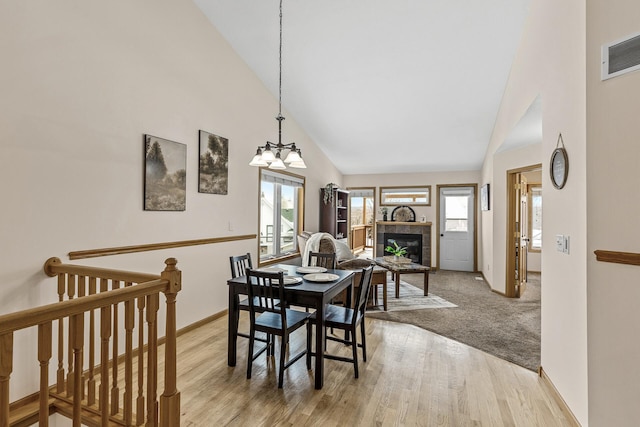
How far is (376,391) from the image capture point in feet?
7.65

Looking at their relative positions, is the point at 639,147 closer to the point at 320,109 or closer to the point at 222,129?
the point at 222,129

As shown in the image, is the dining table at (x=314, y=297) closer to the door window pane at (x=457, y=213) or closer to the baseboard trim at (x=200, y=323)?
the baseboard trim at (x=200, y=323)

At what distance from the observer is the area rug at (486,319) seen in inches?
122

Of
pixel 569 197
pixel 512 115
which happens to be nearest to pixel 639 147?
pixel 569 197

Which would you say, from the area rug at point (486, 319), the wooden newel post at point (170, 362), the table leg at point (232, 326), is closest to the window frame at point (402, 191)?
the area rug at point (486, 319)

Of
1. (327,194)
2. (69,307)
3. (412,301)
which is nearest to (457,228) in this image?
(327,194)

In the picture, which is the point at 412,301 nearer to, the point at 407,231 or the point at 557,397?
the point at 557,397

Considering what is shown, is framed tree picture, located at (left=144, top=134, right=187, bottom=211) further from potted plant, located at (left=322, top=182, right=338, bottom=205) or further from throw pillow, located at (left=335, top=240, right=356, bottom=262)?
potted plant, located at (left=322, top=182, right=338, bottom=205)

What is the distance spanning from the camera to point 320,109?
513 centimetres

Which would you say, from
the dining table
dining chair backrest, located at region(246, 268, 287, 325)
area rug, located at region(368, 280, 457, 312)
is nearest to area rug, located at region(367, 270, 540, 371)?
area rug, located at region(368, 280, 457, 312)

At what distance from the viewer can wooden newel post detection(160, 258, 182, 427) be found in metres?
1.73

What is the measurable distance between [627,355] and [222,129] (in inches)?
153

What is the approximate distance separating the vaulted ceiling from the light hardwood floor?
3.21m

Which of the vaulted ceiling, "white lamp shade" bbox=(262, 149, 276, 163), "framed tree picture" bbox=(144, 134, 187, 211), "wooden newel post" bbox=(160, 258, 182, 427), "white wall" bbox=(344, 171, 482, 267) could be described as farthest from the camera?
"white wall" bbox=(344, 171, 482, 267)
